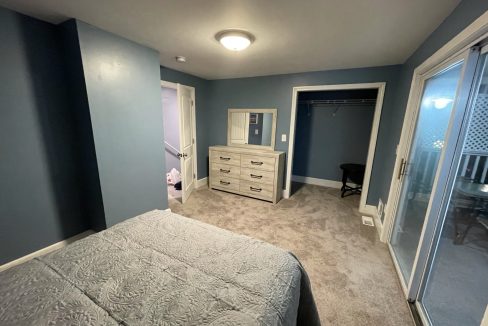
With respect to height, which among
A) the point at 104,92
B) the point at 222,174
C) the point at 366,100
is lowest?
the point at 222,174

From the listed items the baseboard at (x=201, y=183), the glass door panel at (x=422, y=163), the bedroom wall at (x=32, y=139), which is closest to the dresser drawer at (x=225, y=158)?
the baseboard at (x=201, y=183)

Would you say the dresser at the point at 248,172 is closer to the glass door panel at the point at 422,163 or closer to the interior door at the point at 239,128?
the interior door at the point at 239,128

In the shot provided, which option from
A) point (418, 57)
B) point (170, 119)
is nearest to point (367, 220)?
point (418, 57)

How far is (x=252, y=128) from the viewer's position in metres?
3.74

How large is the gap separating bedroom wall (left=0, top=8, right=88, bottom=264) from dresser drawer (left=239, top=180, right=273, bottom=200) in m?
2.40

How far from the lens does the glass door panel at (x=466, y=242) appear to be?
1.25 m

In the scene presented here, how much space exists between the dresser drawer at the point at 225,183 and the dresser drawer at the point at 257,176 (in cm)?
22

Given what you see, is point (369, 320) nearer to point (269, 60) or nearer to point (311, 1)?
point (311, 1)

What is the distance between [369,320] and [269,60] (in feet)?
9.32

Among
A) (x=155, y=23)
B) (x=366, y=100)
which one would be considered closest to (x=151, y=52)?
(x=155, y=23)

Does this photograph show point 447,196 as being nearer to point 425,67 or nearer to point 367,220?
point 425,67

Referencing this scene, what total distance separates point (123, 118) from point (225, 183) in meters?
2.13

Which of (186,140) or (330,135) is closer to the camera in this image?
(186,140)

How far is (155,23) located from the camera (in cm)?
167
